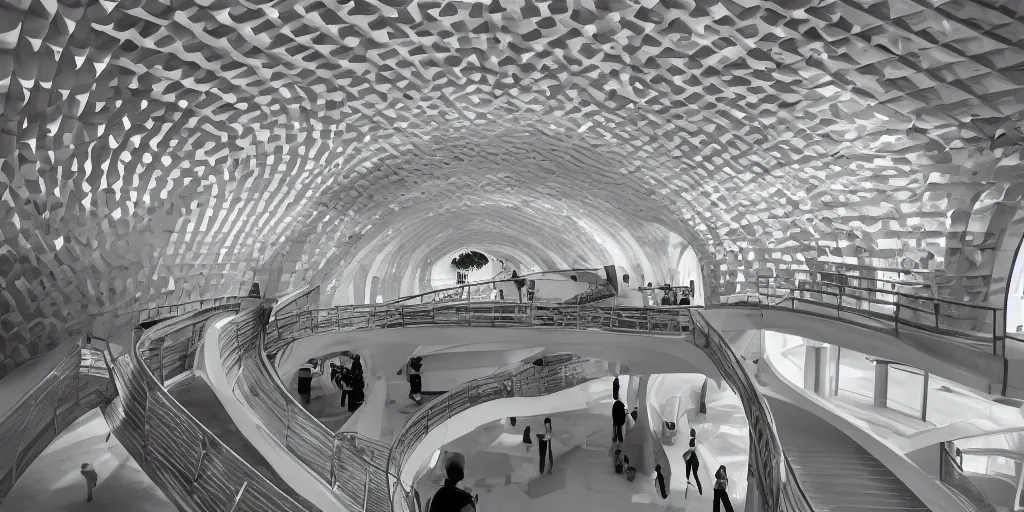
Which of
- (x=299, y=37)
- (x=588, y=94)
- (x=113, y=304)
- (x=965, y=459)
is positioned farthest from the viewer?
(x=965, y=459)

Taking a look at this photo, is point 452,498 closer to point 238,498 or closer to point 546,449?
point 238,498

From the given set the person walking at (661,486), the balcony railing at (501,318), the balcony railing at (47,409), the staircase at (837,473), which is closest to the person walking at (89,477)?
the balcony railing at (47,409)

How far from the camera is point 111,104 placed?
29.0 feet

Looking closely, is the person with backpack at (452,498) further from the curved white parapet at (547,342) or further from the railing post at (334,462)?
the curved white parapet at (547,342)

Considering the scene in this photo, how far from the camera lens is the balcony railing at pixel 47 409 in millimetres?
4844

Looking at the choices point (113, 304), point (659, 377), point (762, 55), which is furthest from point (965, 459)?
point (113, 304)

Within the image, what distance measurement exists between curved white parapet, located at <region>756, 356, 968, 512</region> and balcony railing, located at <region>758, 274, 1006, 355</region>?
1798mm

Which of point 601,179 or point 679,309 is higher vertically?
point 601,179

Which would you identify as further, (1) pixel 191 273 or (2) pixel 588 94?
(1) pixel 191 273

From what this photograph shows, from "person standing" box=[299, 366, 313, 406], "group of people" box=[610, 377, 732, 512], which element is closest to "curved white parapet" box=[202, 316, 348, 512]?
"group of people" box=[610, 377, 732, 512]

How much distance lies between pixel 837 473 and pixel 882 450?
3.64ft

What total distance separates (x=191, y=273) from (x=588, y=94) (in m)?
9.29

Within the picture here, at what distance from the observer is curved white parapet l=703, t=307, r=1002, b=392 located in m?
8.09

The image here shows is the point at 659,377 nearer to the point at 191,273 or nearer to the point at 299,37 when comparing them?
the point at 191,273
